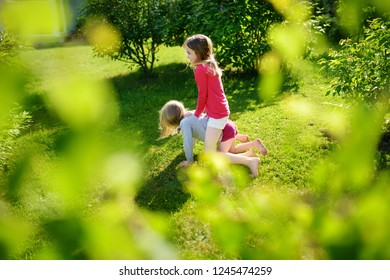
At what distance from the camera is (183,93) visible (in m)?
8.23

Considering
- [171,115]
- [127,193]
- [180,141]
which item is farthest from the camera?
[180,141]

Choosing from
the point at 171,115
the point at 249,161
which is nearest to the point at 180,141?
the point at 171,115

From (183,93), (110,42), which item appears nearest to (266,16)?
(183,93)

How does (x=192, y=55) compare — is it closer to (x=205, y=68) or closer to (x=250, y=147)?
(x=205, y=68)

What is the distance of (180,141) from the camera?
575 cm

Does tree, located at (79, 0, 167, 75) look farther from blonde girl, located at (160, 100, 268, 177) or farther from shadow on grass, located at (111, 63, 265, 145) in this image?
blonde girl, located at (160, 100, 268, 177)

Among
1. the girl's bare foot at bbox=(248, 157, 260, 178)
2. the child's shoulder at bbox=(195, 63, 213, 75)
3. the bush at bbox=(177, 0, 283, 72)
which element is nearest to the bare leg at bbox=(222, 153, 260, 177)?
the girl's bare foot at bbox=(248, 157, 260, 178)

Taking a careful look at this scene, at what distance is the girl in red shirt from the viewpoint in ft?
15.1

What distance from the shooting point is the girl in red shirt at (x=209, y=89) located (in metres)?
→ 4.61

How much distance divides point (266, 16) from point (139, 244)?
8.32 metres

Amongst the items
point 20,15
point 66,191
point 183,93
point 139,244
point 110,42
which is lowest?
point 183,93

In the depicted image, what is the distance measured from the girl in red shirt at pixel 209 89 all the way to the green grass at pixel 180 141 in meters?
0.63

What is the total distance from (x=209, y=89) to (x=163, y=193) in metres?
1.31

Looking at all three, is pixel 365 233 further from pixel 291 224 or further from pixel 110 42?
pixel 110 42
